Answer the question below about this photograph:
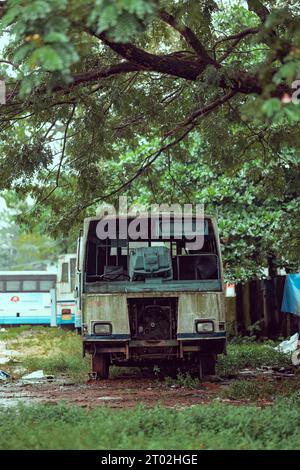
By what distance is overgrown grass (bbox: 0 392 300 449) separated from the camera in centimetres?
598

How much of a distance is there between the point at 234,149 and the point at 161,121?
154cm

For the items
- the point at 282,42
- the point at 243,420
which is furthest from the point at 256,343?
the point at 282,42

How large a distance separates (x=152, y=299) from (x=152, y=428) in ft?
17.2

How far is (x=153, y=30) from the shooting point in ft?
39.6

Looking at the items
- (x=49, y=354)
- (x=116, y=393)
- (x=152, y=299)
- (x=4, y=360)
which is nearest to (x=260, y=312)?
(x=49, y=354)

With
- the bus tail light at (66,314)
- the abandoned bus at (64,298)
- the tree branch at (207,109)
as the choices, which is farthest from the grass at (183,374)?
the bus tail light at (66,314)

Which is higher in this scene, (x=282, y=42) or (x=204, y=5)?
(x=204, y=5)

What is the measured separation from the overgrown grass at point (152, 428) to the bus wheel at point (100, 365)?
4405 mm

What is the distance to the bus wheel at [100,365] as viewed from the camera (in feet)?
41.4

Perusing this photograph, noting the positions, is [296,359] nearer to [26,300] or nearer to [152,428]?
[152,428]

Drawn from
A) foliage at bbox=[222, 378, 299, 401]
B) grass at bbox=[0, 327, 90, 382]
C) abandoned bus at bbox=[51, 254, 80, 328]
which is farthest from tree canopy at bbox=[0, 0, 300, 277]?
abandoned bus at bbox=[51, 254, 80, 328]

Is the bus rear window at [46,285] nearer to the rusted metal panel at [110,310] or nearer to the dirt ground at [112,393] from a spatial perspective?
the dirt ground at [112,393]

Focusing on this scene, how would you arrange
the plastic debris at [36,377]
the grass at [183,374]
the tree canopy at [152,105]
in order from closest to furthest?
the tree canopy at [152,105], the grass at [183,374], the plastic debris at [36,377]
